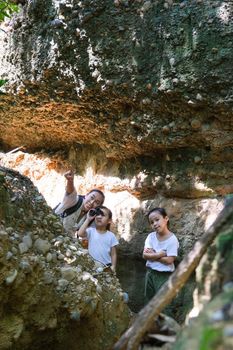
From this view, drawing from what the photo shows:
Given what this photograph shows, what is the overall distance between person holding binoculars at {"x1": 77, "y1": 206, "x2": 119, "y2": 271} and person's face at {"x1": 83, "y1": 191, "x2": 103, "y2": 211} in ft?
0.53

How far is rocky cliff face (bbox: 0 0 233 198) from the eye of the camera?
14.6 feet

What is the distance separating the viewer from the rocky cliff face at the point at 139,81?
4.44m

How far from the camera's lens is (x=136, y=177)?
5.50 meters

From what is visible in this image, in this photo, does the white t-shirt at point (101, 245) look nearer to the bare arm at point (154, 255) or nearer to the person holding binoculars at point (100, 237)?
the person holding binoculars at point (100, 237)

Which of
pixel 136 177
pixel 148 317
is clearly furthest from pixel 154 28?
pixel 148 317

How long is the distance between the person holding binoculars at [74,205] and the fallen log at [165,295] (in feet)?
9.52

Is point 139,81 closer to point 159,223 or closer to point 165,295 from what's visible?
point 159,223

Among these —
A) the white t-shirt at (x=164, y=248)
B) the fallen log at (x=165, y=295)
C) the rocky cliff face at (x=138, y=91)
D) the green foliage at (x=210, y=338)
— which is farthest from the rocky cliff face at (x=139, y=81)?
the green foliage at (x=210, y=338)

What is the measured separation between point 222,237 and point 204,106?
3127mm

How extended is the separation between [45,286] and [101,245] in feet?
4.66

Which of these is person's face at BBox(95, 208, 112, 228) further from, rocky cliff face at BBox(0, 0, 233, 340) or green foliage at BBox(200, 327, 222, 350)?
green foliage at BBox(200, 327, 222, 350)

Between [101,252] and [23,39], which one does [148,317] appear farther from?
[23,39]

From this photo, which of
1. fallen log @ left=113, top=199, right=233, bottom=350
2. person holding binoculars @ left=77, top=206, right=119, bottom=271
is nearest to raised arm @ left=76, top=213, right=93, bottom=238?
person holding binoculars @ left=77, top=206, right=119, bottom=271

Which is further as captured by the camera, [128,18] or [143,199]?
[143,199]
